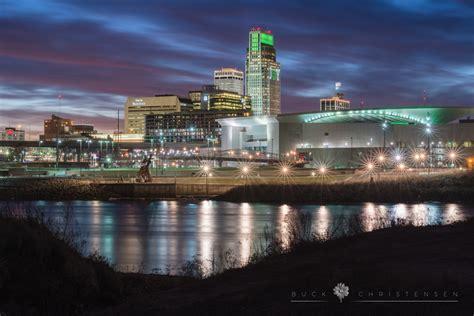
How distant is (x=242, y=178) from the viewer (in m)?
77.6

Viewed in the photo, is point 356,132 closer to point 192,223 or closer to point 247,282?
point 192,223

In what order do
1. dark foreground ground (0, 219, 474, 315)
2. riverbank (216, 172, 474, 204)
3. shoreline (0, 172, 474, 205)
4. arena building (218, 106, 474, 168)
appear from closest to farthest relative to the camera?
dark foreground ground (0, 219, 474, 315)
riverbank (216, 172, 474, 204)
shoreline (0, 172, 474, 205)
arena building (218, 106, 474, 168)

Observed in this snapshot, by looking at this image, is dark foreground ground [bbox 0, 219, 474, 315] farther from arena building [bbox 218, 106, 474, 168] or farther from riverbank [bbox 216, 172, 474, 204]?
arena building [bbox 218, 106, 474, 168]

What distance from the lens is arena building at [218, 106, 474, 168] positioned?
130875 mm

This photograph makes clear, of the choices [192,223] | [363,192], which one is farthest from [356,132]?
[192,223]

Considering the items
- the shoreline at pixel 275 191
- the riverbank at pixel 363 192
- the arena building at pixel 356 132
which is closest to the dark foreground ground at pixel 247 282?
the riverbank at pixel 363 192

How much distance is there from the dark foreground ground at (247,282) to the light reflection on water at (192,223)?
8.38 m

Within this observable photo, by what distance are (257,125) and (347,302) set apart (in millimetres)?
151459

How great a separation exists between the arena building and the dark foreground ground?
365 feet

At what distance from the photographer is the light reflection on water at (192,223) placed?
29120 millimetres

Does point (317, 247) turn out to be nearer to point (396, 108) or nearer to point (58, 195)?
point (58, 195)

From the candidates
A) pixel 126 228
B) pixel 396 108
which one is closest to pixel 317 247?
pixel 126 228

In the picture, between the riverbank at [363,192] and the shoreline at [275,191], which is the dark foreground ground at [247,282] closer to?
the riverbank at [363,192]

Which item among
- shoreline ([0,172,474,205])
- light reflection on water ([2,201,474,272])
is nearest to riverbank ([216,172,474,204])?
shoreline ([0,172,474,205])
